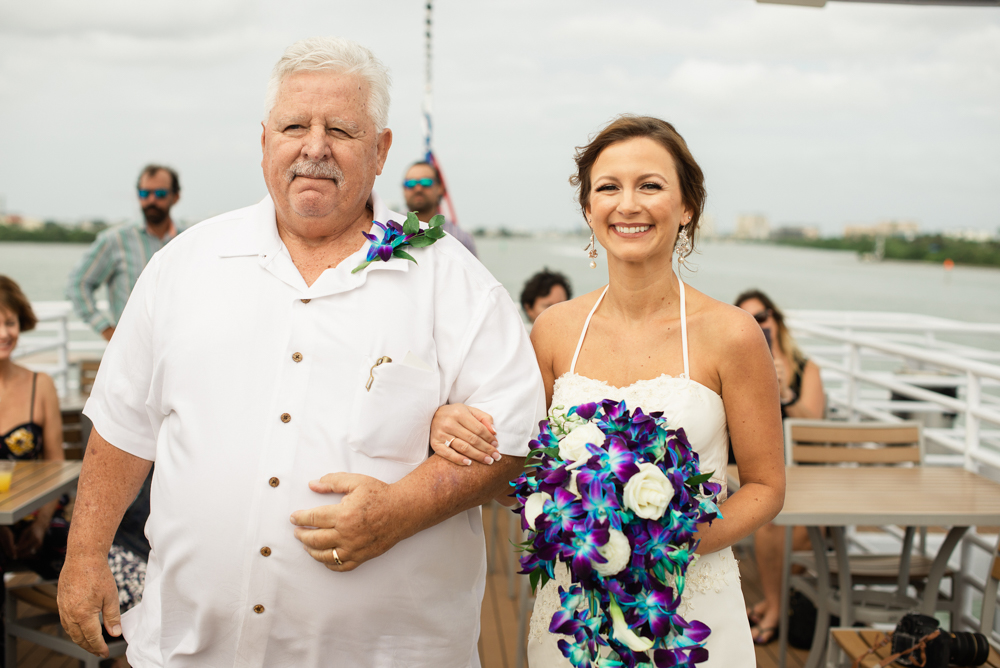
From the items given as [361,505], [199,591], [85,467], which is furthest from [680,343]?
[85,467]

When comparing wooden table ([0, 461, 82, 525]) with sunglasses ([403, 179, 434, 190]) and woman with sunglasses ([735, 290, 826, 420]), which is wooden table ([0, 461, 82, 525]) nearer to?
sunglasses ([403, 179, 434, 190])

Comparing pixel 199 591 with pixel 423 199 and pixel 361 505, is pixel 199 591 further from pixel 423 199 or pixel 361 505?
pixel 423 199

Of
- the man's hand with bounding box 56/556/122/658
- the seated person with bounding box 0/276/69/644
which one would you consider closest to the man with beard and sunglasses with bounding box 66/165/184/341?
the seated person with bounding box 0/276/69/644

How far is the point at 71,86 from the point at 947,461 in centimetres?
5050

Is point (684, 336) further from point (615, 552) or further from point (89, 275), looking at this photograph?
point (89, 275)

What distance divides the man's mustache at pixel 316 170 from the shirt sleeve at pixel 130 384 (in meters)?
0.40

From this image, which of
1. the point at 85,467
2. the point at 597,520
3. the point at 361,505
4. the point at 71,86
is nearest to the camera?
the point at 597,520

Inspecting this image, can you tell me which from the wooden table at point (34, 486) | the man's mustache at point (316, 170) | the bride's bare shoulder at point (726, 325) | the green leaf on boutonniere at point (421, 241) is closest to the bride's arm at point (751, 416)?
the bride's bare shoulder at point (726, 325)

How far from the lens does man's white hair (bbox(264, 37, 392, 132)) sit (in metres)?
1.49

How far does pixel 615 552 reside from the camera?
1175 millimetres

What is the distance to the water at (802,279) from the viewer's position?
47188 mm

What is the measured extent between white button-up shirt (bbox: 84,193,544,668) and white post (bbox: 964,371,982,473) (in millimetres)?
2957

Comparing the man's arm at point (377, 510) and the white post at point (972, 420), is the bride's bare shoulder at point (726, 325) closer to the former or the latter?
the man's arm at point (377, 510)

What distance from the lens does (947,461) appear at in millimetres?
4820
